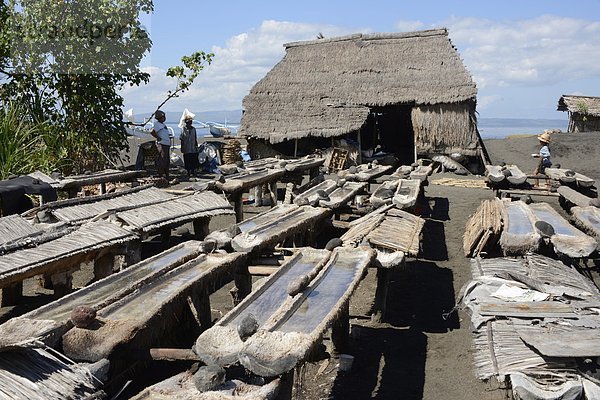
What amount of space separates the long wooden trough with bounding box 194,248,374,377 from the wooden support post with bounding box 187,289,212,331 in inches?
22.6

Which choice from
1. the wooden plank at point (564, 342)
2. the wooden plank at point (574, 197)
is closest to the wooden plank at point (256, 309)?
the wooden plank at point (564, 342)

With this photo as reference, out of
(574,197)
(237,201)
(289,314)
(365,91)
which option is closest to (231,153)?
(365,91)

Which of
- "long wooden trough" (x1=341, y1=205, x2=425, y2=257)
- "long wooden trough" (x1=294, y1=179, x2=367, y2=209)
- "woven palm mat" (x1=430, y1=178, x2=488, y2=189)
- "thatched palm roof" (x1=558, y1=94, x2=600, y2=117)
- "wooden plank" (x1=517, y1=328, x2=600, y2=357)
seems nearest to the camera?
"wooden plank" (x1=517, y1=328, x2=600, y2=357)

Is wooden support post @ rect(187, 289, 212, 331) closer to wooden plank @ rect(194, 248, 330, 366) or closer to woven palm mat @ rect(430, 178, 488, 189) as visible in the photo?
wooden plank @ rect(194, 248, 330, 366)

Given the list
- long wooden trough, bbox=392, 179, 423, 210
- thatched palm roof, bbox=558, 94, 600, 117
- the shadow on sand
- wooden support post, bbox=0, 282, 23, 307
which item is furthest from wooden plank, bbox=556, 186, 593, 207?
thatched palm roof, bbox=558, 94, 600, 117

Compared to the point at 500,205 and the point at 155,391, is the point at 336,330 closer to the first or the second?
the point at 155,391

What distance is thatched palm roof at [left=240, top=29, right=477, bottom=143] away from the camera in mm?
18562

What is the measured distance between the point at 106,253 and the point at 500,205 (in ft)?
19.2

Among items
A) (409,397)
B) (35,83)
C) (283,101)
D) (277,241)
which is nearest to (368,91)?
(283,101)

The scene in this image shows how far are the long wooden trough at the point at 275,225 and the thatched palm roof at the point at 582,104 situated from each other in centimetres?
2293

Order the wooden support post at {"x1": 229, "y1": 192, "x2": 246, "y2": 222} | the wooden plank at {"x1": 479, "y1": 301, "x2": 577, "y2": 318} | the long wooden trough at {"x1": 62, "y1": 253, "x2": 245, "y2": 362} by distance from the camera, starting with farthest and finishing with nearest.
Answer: the wooden support post at {"x1": 229, "y1": 192, "x2": 246, "y2": 222}, the wooden plank at {"x1": 479, "y1": 301, "x2": 577, "y2": 318}, the long wooden trough at {"x1": 62, "y1": 253, "x2": 245, "y2": 362}

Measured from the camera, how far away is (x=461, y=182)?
15891mm

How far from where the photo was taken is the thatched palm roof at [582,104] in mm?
27359

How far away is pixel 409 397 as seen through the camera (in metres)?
4.73
